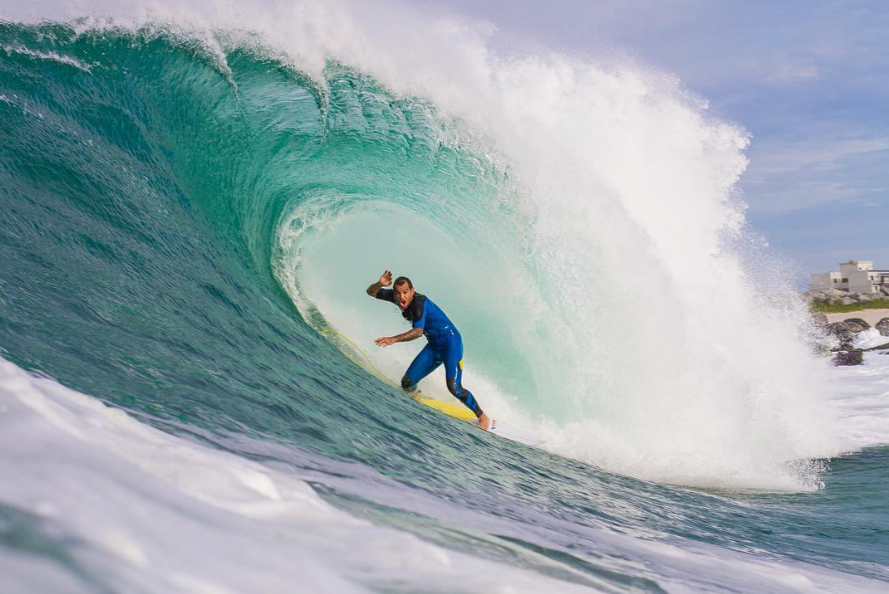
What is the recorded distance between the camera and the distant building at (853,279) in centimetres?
6688

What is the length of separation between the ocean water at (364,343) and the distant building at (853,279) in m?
62.9

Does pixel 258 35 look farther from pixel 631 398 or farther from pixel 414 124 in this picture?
pixel 631 398

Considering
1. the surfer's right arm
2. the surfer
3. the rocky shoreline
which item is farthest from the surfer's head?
the rocky shoreline

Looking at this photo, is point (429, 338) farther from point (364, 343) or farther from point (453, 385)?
point (364, 343)

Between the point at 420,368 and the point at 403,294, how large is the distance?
86cm

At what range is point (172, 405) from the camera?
2750 mm

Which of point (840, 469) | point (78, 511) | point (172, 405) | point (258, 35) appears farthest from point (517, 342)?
point (78, 511)

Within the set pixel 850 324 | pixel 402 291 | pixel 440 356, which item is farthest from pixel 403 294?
pixel 850 324

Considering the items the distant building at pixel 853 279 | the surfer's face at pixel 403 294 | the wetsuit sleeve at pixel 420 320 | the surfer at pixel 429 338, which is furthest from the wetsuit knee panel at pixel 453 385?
the distant building at pixel 853 279

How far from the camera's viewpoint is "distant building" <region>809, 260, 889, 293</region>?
2633 inches

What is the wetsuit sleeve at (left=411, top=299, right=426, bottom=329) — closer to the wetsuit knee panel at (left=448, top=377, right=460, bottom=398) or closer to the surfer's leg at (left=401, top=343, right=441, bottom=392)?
the surfer's leg at (left=401, top=343, right=441, bottom=392)

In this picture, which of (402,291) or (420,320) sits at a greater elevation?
(402,291)

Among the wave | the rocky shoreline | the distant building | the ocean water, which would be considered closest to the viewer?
the ocean water

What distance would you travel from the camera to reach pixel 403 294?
6.37 metres
